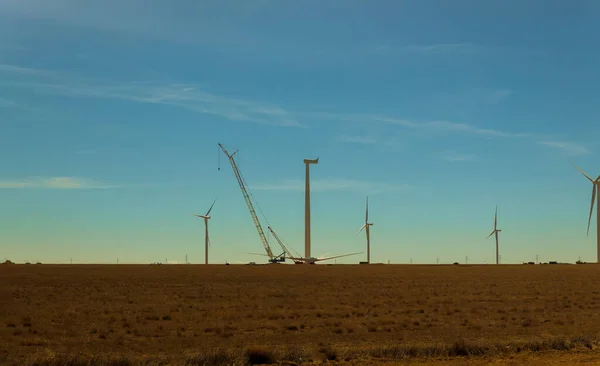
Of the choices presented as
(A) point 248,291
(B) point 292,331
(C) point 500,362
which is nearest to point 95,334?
(B) point 292,331

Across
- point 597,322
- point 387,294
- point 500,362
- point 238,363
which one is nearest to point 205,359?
point 238,363

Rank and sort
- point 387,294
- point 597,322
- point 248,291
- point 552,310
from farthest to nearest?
point 248,291
point 387,294
point 552,310
point 597,322

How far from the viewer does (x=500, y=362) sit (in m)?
29.2

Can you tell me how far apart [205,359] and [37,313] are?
85.8ft

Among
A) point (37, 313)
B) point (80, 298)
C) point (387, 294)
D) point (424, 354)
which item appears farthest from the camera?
point (387, 294)

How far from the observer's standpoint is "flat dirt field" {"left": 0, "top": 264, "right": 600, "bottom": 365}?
30.7 m

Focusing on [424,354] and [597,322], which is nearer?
[424,354]

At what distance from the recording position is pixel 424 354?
31234 millimetres

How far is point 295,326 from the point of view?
4356 centimetres

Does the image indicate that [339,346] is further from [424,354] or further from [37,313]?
[37,313]

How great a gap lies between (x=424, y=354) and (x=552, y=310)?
1078 inches

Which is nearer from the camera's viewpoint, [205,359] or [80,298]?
[205,359]

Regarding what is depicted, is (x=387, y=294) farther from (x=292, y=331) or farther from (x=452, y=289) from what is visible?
(x=292, y=331)

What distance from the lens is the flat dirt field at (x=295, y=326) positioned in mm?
30656
